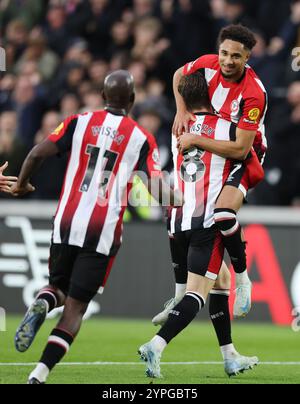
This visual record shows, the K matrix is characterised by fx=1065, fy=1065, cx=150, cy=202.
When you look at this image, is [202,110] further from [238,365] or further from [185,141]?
[238,365]

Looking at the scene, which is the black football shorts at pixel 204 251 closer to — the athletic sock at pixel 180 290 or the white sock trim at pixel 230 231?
the white sock trim at pixel 230 231

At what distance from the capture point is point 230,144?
7621 millimetres

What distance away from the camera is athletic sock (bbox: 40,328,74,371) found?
21.4 ft

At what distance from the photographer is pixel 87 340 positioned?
35.4 ft

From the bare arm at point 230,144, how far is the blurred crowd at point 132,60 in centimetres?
553

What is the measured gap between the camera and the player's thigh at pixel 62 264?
22.4 ft

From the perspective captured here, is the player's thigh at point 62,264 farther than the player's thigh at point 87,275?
Yes

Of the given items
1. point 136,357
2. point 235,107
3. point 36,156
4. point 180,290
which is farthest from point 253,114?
point 136,357

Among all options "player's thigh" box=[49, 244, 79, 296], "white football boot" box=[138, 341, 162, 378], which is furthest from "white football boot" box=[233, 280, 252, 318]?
"player's thigh" box=[49, 244, 79, 296]

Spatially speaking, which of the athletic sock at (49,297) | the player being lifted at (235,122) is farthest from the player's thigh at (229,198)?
the athletic sock at (49,297)

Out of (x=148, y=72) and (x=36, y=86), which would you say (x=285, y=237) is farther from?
(x=36, y=86)

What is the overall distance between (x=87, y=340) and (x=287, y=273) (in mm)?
3225

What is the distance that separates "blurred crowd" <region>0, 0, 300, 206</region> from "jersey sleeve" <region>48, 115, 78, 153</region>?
6.59m
